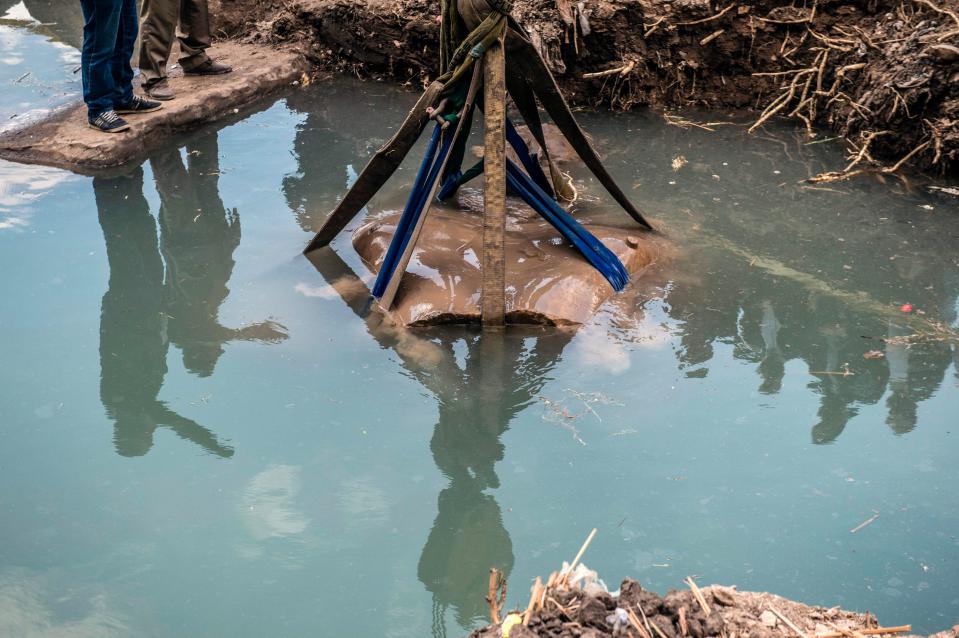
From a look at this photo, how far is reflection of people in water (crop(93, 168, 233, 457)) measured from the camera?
3326 millimetres

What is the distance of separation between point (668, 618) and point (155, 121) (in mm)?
4768

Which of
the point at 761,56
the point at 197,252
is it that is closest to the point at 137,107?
the point at 197,252

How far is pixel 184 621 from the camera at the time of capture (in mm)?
2525

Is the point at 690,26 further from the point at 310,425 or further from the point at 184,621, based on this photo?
the point at 184,621

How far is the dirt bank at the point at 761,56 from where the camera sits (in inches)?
198

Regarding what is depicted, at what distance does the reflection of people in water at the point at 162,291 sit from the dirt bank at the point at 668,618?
5.34ft

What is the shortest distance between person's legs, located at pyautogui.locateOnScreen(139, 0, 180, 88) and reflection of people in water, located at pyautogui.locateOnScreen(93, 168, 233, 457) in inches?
44.1

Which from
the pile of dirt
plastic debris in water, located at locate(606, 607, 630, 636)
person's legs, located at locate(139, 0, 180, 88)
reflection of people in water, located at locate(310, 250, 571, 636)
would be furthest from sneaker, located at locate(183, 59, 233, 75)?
plastic debris in water, located at locate(606, 607, 630, 636)

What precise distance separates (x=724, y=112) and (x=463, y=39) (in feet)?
8.98

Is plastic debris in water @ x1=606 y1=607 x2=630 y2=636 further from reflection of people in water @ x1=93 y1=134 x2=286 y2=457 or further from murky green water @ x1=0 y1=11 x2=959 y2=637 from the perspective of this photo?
reflection of people in water @ x1=93 y1=134 x2=286 y2=457

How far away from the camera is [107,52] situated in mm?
5133

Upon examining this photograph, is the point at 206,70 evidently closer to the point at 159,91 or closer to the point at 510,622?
the point at 159,91

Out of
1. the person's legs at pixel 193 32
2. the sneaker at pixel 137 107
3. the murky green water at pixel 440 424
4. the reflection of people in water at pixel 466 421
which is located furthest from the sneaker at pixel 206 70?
the reflection of people in water at pixel 466 421

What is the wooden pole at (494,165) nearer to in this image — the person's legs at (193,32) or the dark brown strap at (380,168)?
the dark brown strap at (380,168)
